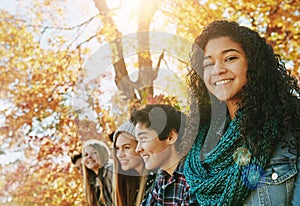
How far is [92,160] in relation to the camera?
387 centimetres

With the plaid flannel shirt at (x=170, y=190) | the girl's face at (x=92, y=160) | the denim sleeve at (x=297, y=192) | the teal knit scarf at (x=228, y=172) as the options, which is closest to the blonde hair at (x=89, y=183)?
the girl's face at (x=92, y=160)

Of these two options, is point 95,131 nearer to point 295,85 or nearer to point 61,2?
point 61,2

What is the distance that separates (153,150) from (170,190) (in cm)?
25

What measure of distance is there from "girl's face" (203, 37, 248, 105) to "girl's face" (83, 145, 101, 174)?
2.34 metres

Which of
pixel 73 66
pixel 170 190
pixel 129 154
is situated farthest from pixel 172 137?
pixel 73 66

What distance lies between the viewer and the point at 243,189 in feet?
4.86

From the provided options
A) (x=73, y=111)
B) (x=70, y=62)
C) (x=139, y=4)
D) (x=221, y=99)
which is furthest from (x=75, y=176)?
(x=221, y=99)

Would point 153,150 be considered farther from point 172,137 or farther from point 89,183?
point 89,183

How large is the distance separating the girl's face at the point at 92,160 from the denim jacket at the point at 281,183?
2.47m

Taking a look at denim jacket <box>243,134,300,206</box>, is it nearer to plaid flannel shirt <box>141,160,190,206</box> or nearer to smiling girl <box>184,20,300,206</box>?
smiling girl <box>184,20,300,206</box>

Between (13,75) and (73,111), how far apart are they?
3.93 ft

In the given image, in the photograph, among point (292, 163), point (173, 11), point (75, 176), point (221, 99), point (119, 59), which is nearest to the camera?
point (292, 163)

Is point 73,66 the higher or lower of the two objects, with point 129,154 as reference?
higher

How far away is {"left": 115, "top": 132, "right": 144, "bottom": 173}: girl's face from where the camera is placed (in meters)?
2.92
